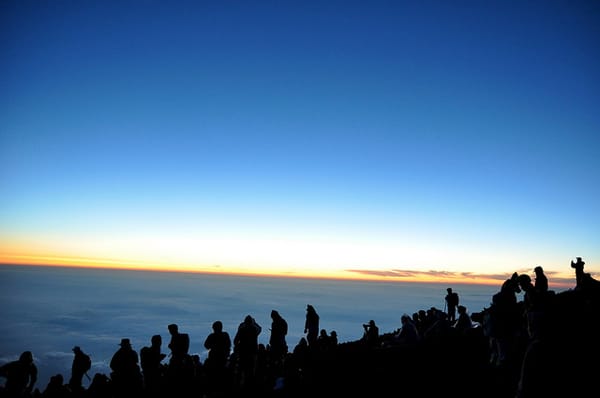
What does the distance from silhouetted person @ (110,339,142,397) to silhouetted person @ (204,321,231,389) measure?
1840 mm

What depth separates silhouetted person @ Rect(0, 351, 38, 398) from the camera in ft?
26.3

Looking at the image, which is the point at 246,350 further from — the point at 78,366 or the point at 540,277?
the point at 540,277

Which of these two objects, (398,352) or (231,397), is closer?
(231,397)

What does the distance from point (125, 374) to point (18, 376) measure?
236 cm

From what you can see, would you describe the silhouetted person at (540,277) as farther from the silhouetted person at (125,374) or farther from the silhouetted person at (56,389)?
the silhouetted person at (56,389)

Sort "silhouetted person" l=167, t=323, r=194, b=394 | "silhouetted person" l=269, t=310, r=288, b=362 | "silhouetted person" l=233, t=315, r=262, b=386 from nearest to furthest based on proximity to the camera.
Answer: "silhouetted person" l=167, t=323, r=194, b=394, "silhouetted person" l=233, t=315, r=262, b=386, "silhouetted person" l=269, t=310, r=288, b=362

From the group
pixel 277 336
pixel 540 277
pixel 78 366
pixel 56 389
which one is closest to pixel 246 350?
pixel 277 336

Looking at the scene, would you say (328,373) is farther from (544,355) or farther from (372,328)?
(544,355)

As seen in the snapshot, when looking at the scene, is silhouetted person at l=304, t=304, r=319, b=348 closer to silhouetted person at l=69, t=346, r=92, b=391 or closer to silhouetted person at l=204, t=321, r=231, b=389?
silhouetted person at l=204, t=321, r=231, b=389

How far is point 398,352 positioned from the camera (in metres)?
11.2

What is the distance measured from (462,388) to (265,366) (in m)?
6.73

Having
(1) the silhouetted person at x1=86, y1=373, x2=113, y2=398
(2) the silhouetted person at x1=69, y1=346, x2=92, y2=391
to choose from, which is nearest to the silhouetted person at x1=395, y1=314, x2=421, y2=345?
(1) the silhouetted person at x1=86, y1=373, x2=113, y2=398

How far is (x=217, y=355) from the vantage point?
31.8 ft

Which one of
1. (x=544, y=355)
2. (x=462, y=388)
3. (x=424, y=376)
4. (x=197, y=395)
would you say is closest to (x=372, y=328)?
(x=424, y=376)
